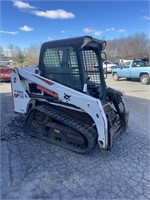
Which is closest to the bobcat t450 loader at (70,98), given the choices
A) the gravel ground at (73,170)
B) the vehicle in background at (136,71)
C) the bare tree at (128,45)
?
the gravel ground at (73,170)

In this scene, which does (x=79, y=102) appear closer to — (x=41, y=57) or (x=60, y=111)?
(x=60, y=111)

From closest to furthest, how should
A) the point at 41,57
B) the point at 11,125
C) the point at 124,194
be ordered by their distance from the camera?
the point at 124,194
the point at 41,57
the point at 11,125

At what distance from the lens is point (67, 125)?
415 cm

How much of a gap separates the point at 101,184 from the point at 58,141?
5.06 feet

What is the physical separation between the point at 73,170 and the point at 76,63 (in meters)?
2.10

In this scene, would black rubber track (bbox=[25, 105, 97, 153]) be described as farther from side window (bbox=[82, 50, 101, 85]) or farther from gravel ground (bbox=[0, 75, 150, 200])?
side window (bbox=[82, 50, 101, 85])

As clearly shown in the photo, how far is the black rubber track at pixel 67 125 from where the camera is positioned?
12.7ft

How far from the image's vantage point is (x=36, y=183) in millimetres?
3141

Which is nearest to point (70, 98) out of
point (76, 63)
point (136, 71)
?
point (76, 63)

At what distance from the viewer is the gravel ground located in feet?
9.66

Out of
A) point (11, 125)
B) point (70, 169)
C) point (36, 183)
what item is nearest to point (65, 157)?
point (70, 169)

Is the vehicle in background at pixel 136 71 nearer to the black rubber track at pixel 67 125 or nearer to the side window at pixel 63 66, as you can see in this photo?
the side window at pixel 63 66

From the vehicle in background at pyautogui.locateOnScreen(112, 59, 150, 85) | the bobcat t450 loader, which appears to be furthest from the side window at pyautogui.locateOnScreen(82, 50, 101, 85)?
the vehicle in background at pyautogui.locateOnScreen(112, 59, 150, 85)

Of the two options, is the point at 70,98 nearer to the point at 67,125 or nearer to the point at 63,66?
the point at 67,125
